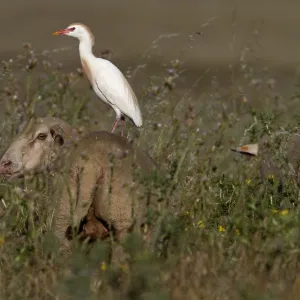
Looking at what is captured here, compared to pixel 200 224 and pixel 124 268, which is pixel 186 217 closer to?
pixel 200 224

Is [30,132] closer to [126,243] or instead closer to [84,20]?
[126,243]

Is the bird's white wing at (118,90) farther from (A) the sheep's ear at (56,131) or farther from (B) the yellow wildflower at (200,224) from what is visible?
(B) the yellow wildflower at (200,224)

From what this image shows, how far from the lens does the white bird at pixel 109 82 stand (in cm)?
744

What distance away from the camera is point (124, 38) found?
1817cm

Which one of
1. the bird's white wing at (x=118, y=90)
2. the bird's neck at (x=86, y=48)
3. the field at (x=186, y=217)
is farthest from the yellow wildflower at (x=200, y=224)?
the bird's neck at (x=86, y=48)

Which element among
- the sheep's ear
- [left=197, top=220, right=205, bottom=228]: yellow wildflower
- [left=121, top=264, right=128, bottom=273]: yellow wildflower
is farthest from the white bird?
[left=121, top=264, right=128, bottom=273]: yellow wildflower

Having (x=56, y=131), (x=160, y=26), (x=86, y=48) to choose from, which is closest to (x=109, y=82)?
(x=86, y=48)

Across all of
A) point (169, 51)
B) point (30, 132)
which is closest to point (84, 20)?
point (169, 51)

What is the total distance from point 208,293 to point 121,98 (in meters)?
3.81

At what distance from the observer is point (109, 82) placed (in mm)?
7605

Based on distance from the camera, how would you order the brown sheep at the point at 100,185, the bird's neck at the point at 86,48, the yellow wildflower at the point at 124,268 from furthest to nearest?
1. the bird's neck at the point at 86,48
2. the brown sheep at the point at 100,185
3. the yellow wildflower at the point at 124,268

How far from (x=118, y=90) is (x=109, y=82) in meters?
0.12

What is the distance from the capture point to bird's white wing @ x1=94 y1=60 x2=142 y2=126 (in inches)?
292

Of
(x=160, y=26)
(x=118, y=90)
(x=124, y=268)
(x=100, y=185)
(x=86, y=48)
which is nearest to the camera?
(x=124, y=268)
